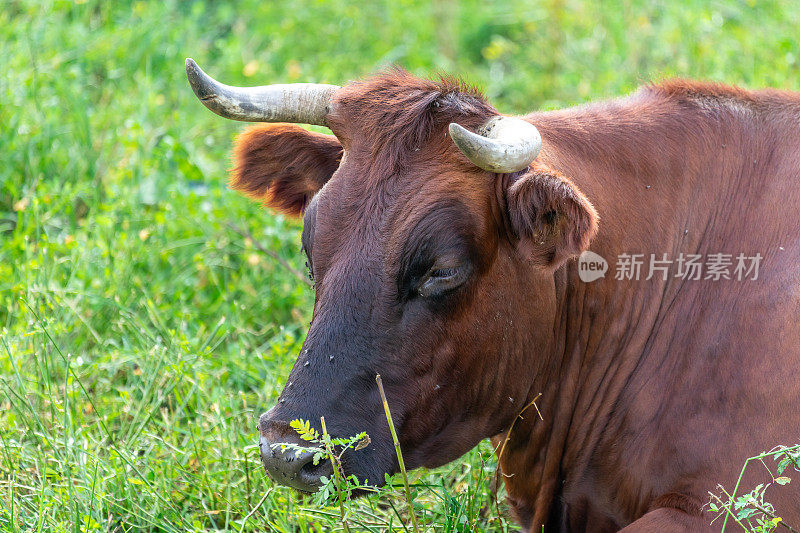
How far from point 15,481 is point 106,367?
939 mm

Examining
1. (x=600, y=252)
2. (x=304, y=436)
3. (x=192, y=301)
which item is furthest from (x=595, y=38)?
(x=304, y=436)

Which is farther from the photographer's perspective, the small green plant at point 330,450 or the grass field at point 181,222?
the grass field at point 181,222

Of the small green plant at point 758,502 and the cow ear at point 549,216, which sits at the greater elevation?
the cow ear at point 549,216

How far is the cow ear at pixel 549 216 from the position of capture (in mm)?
3391

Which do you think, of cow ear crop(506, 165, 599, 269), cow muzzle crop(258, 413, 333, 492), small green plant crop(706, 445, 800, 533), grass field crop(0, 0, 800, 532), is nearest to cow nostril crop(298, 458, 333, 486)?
cow muzzle crop(258, 413, 333, 492)

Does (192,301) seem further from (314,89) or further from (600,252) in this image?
(600,252)

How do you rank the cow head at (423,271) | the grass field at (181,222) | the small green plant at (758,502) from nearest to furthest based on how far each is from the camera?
the small green plant at (758,502) < the cow head at (423,271) < the grass field at (181,222)

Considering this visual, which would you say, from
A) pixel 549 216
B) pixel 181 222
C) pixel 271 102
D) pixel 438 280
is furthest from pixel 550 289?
pixel 181 222

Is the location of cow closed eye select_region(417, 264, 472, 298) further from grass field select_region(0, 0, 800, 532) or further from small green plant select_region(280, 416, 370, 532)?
grass field select_region(0, 0, 800, 532)

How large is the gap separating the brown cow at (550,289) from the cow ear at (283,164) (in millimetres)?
11

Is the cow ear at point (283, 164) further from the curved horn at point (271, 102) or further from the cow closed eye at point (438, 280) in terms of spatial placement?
the cow closed eye at point (438, 280)

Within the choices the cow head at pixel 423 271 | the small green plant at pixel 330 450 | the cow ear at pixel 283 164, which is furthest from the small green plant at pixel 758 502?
the cow ear at pixel 283 164

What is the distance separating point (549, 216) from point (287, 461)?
1292 mm

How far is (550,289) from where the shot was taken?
380 centimetres
